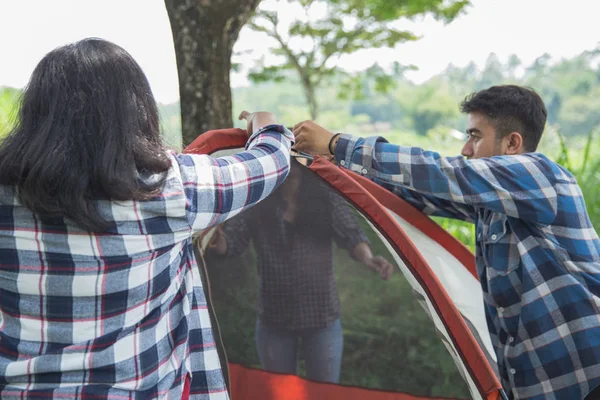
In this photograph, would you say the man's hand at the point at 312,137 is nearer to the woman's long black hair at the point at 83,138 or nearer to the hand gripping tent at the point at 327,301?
the hand gripping tent at the point at 327,301

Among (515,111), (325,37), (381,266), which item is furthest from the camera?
(325,37)

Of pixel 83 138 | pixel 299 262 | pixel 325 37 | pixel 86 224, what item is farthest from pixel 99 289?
pixel 325 37

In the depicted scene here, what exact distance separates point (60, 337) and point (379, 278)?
4.11 ft

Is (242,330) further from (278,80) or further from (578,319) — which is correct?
(278,80)

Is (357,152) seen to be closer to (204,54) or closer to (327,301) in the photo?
(327,301)

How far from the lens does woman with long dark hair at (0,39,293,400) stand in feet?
3.37

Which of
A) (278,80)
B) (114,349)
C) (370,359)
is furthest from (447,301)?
(278,80)

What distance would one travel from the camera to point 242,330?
2.30 metres

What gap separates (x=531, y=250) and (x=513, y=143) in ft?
1.28

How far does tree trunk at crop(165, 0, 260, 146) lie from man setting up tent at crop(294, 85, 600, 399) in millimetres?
1255

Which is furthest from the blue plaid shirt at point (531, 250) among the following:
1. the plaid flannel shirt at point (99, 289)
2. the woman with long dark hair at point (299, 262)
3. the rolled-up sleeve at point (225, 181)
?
the plaid flannel shirt at point (99, 289)

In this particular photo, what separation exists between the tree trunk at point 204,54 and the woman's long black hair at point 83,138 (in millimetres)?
1724

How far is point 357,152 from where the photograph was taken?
1641 millimetres

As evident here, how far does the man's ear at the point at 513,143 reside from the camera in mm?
1878
